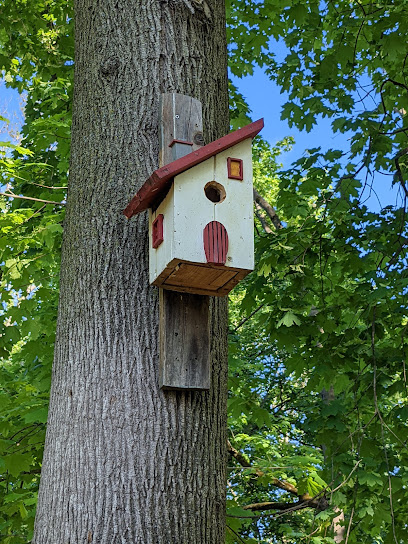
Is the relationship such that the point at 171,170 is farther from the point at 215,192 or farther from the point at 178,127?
the point at 178,127

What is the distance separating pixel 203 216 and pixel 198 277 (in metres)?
0.20

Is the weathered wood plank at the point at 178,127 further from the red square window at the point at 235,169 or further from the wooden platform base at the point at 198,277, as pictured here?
the wooden platform base at the point at 198,277

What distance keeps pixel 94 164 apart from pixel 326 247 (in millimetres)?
2371

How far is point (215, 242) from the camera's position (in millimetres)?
1873

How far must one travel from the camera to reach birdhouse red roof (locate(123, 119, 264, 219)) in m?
1.85

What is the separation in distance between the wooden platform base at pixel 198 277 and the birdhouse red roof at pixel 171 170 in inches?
10.5

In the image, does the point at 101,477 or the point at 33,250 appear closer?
the point at 101,477

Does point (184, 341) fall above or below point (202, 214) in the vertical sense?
below

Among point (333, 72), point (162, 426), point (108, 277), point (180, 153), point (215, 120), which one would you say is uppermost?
point (333, 72)

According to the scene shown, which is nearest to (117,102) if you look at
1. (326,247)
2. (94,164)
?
(94,164)

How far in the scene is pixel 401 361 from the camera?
366 centimetres

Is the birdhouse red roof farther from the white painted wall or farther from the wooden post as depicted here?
the wooden post

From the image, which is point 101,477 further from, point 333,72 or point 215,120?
point 333,72

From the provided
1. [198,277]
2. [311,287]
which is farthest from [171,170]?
[311,287]
